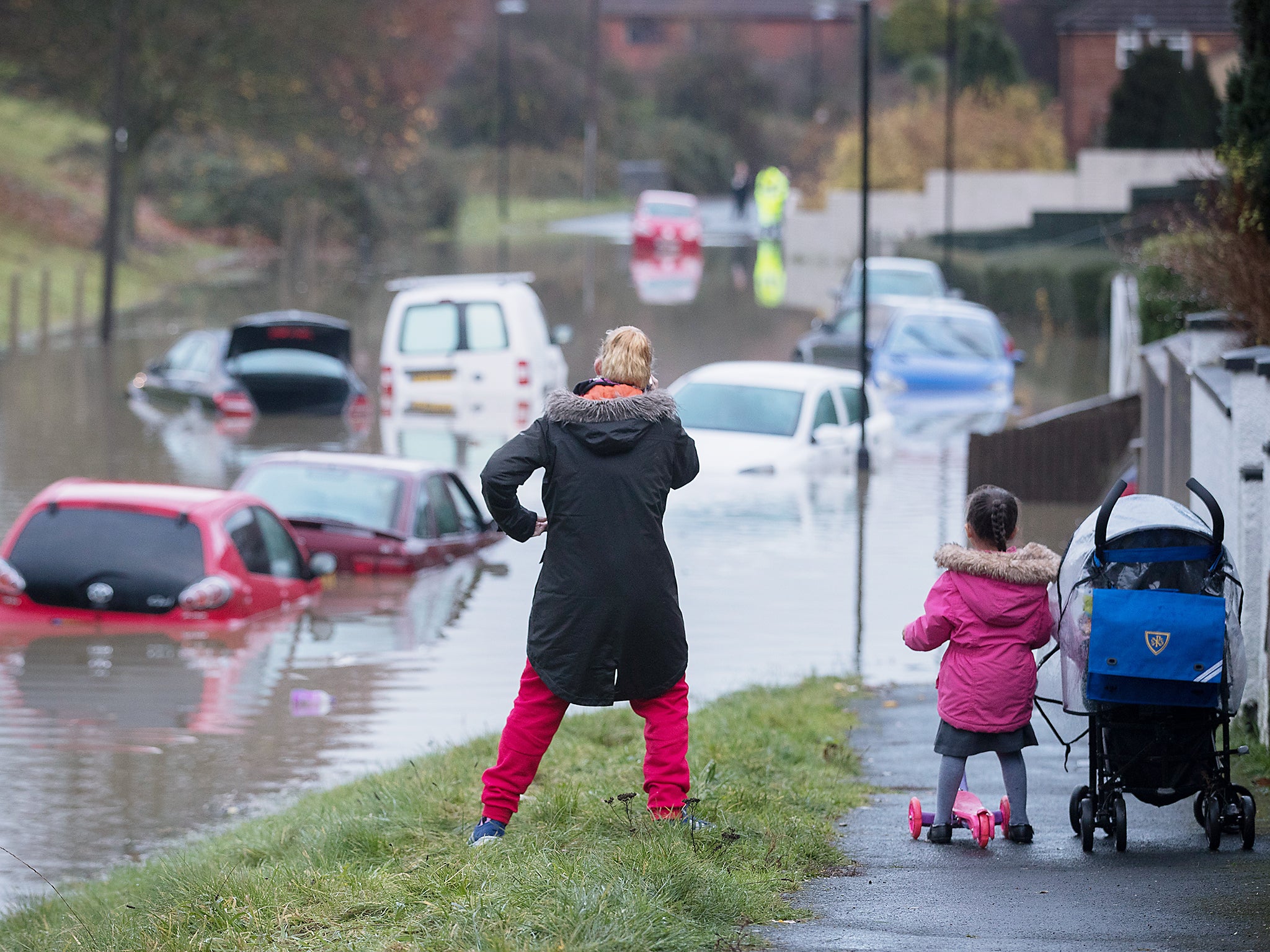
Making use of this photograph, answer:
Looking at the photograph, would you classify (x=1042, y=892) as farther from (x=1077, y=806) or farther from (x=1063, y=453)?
(x=1063, y=453)

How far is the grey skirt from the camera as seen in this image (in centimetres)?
619

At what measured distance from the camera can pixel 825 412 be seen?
62.5ft

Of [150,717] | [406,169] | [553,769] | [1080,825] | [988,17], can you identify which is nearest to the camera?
[1080,825]

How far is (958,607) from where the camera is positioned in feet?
20.4

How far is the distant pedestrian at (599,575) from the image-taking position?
5.60 meters

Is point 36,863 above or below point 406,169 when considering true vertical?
below

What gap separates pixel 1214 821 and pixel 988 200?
47.5 metres

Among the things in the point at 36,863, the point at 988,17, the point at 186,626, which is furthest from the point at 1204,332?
the point at 988,17

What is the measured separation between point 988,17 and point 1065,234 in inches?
1222

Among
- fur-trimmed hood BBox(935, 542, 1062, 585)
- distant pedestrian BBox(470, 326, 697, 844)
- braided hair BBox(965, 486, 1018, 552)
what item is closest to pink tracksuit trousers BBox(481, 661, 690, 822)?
distant pedestrian BBox(470, 326, 697, 844)

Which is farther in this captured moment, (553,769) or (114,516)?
(114,516)

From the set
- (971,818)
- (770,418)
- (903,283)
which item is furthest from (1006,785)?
(903,283)

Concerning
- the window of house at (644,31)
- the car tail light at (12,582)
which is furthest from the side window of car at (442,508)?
the window of house at (644,31)

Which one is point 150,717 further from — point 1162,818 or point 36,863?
point 1162,818
